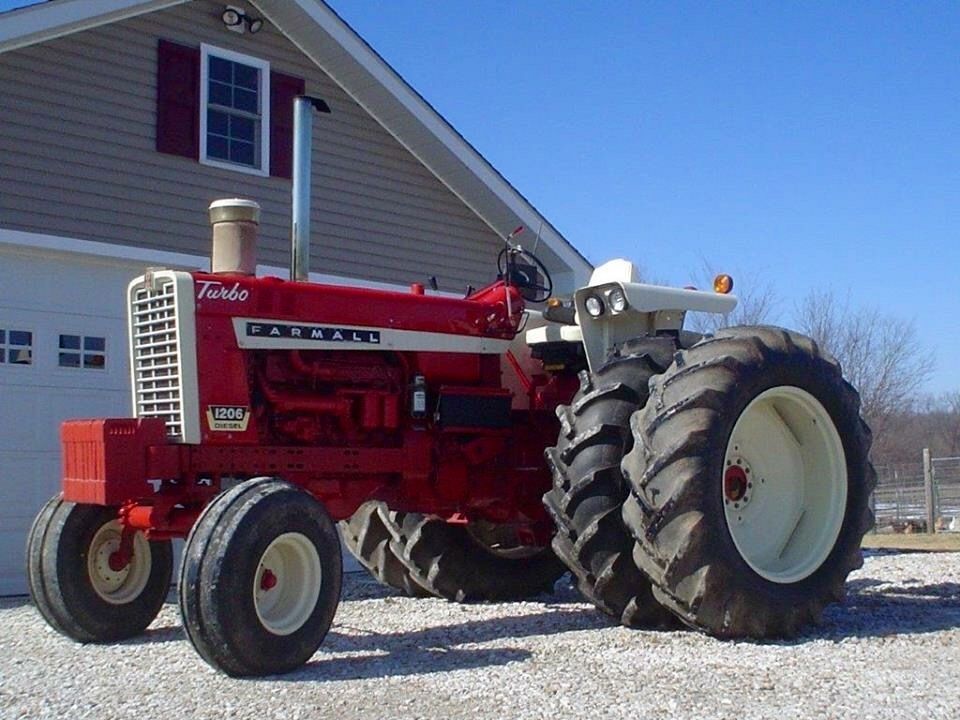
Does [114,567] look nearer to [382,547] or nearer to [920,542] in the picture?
[382,547]

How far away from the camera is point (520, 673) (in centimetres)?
513

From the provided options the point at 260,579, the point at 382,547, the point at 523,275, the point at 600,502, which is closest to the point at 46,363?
the point at 382,547

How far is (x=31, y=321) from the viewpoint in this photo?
365 inches

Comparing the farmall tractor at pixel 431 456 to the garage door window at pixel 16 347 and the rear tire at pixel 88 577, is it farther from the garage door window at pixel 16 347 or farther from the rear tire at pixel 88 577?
the garage door window at pixel 16 347

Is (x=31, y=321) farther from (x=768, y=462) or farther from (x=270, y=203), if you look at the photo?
(x=768, y=462)

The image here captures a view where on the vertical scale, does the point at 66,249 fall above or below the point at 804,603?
above

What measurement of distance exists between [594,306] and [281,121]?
5.46 meters

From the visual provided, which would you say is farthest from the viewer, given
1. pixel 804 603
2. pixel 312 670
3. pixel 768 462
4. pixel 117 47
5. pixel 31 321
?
pixel 117 47

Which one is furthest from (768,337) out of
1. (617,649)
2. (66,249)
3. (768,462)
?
(66,249)

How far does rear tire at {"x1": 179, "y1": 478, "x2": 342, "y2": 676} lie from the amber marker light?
2883 mm

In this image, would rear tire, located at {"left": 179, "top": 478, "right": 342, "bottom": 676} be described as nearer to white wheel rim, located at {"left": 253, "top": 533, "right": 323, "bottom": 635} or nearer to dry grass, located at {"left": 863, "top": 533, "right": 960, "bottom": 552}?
white wheel rim, located at {"left": 253, "top": 533, "right": 323, "bottom": 635}

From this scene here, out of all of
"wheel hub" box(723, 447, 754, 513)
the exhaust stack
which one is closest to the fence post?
"wheel hub" box(723, 447, 754, 513)

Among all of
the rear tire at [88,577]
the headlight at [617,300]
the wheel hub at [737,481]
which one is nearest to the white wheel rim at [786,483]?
the wheel hub at [737,481]

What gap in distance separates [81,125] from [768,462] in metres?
6.35
